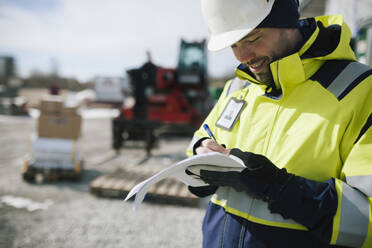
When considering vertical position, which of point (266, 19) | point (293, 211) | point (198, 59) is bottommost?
point (293, 211)

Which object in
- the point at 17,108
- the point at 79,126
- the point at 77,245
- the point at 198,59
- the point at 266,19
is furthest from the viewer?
the point at 17,108

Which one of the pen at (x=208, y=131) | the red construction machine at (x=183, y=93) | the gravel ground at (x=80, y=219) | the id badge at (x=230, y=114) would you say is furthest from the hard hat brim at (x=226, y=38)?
the red construction machine at (x=183, y=93)

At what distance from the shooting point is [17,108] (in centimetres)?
1358

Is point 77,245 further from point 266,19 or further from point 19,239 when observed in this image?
point 266,19

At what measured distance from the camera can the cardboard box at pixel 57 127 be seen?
15.6ft

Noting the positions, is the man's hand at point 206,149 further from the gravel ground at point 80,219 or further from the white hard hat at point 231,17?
the gravel ground at point 80,219

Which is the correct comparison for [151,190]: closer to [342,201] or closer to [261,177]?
[261,177]

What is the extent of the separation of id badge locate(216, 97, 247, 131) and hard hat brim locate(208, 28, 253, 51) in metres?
0.29

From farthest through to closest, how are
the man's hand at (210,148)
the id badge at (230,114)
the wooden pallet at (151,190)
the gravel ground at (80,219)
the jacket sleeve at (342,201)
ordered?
the wooden pallet at (151,190)
the gravel ground at (80,219)
the id badge at (230,114)
the man's hand at (210,148)
the jacket sleeve at (342,201)

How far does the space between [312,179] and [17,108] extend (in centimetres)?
1576

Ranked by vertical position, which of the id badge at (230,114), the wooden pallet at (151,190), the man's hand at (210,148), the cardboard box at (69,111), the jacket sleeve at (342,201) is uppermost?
the id badge at (230,114)

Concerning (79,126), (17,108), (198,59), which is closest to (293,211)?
(79,126)

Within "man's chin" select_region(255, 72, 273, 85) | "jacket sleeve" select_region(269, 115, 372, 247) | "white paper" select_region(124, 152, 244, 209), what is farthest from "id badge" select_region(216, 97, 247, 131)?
"jacket sleeve" select_region(269, 115, 372, 247)

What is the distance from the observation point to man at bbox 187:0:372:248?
0.89 metres
